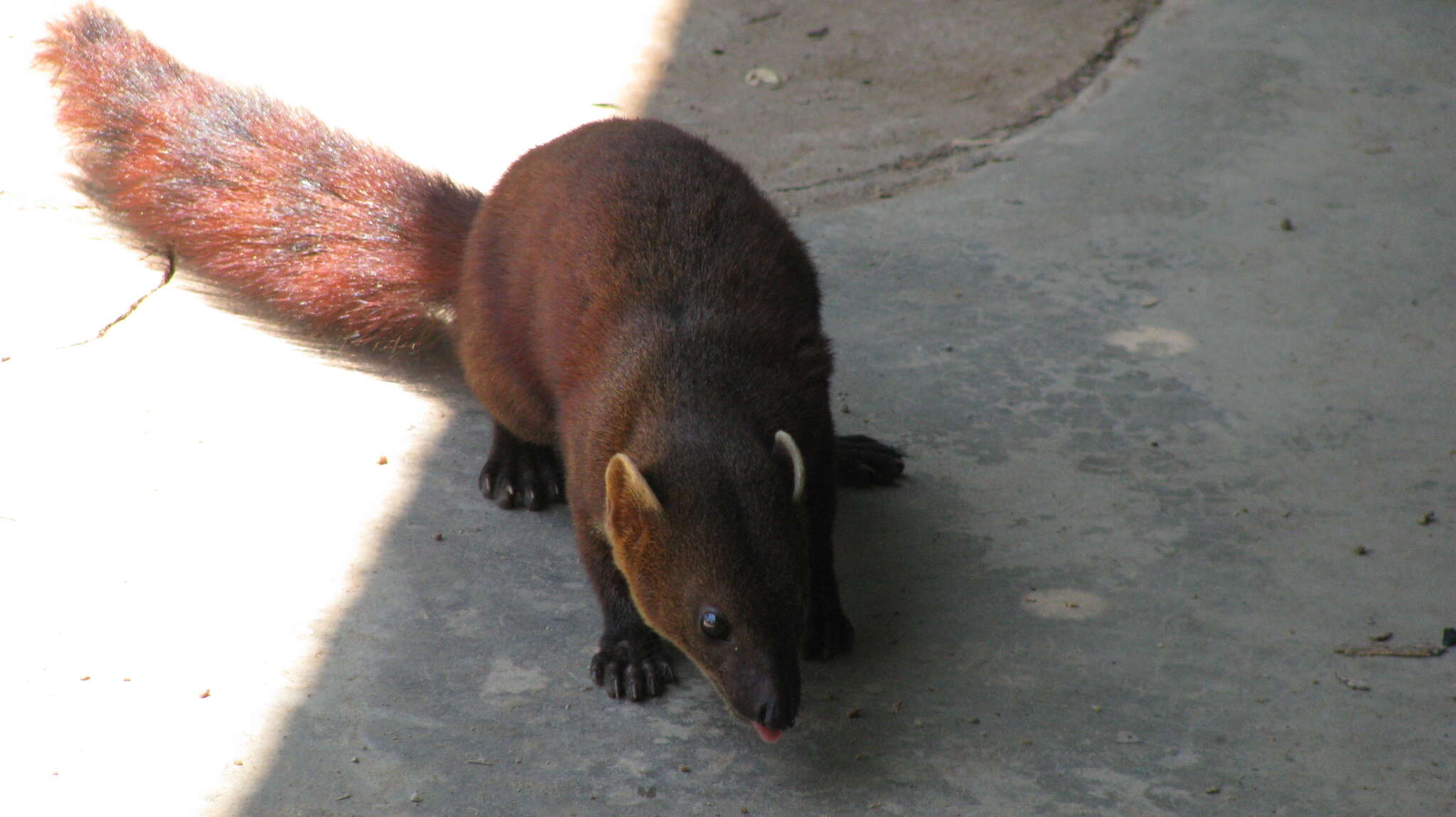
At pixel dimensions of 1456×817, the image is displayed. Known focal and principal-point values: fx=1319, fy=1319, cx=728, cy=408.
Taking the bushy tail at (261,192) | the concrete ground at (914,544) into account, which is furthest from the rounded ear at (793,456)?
the bushy tail at (261,192)

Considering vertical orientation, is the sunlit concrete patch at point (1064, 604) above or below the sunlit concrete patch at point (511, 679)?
above

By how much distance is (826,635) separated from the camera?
289 centimetres

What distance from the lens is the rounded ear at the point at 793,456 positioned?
2529mm

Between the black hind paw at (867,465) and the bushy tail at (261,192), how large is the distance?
4.11ft

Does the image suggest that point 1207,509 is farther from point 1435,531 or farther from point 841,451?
point 841,451

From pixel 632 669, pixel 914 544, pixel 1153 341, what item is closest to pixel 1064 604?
pixel 914 544

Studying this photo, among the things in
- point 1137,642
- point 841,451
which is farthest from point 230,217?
point 1137,642

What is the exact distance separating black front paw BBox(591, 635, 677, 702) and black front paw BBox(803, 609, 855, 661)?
304 millimetres

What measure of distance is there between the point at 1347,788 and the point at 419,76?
4727 millimetres

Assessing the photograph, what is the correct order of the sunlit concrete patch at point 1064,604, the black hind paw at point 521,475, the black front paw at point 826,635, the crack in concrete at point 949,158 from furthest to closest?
1. the crack in concrete at point 949,158
2. the black hind paw at point 521,475
3. the sunlit concrete patch at point 1064,604
4. the black front paw at point 826,635

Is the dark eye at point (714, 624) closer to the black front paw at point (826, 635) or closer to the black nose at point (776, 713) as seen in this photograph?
the black nose at point (776, 713)

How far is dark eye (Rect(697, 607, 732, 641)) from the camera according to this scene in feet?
8.16

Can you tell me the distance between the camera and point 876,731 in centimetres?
269

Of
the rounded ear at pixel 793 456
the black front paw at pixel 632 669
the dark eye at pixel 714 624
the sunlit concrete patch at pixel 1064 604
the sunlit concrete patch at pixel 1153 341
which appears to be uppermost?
the rounded ear at pixel 793 456
